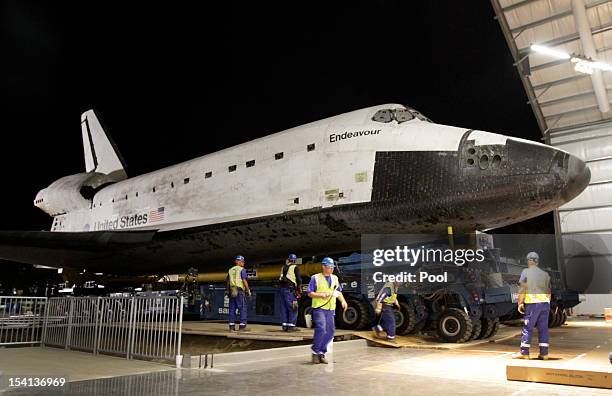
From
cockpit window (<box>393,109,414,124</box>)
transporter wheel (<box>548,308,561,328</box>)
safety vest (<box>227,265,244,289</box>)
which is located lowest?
transporter wheel (<box>548,308,561,328</box>)

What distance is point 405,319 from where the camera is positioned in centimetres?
816

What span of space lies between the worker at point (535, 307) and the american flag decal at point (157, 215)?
6426 mm

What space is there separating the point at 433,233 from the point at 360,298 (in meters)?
2.38

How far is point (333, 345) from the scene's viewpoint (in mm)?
6543

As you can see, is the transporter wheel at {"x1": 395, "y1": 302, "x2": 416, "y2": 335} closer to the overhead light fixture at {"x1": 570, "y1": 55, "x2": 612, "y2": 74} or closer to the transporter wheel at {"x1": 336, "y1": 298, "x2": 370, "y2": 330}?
the transporter wheel at {"x1": 336, "y1": 298, "x2": 370, "y2": 330}

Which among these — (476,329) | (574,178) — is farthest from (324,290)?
(476,329)

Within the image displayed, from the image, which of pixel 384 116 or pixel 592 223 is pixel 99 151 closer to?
pixel 384 116

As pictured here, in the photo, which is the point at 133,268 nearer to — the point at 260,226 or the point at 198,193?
the point at 198,193

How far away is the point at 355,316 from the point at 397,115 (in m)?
3.57

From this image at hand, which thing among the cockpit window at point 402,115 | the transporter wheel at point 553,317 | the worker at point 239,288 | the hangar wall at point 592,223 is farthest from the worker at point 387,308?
the hangar wall at point 592,223

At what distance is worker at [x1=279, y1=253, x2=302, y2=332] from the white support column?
1091 cm

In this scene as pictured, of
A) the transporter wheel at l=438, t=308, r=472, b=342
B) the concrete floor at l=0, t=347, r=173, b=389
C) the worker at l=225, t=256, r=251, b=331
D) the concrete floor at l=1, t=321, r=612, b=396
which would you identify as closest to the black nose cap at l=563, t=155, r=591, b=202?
the concrete floor at l=1, t=321, r=612, b=396

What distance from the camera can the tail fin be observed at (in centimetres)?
1383

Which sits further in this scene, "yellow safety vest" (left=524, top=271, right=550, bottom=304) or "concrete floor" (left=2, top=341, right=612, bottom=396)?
"yellow safety vest" (left=524, top=271, right=550, bottom=304)
